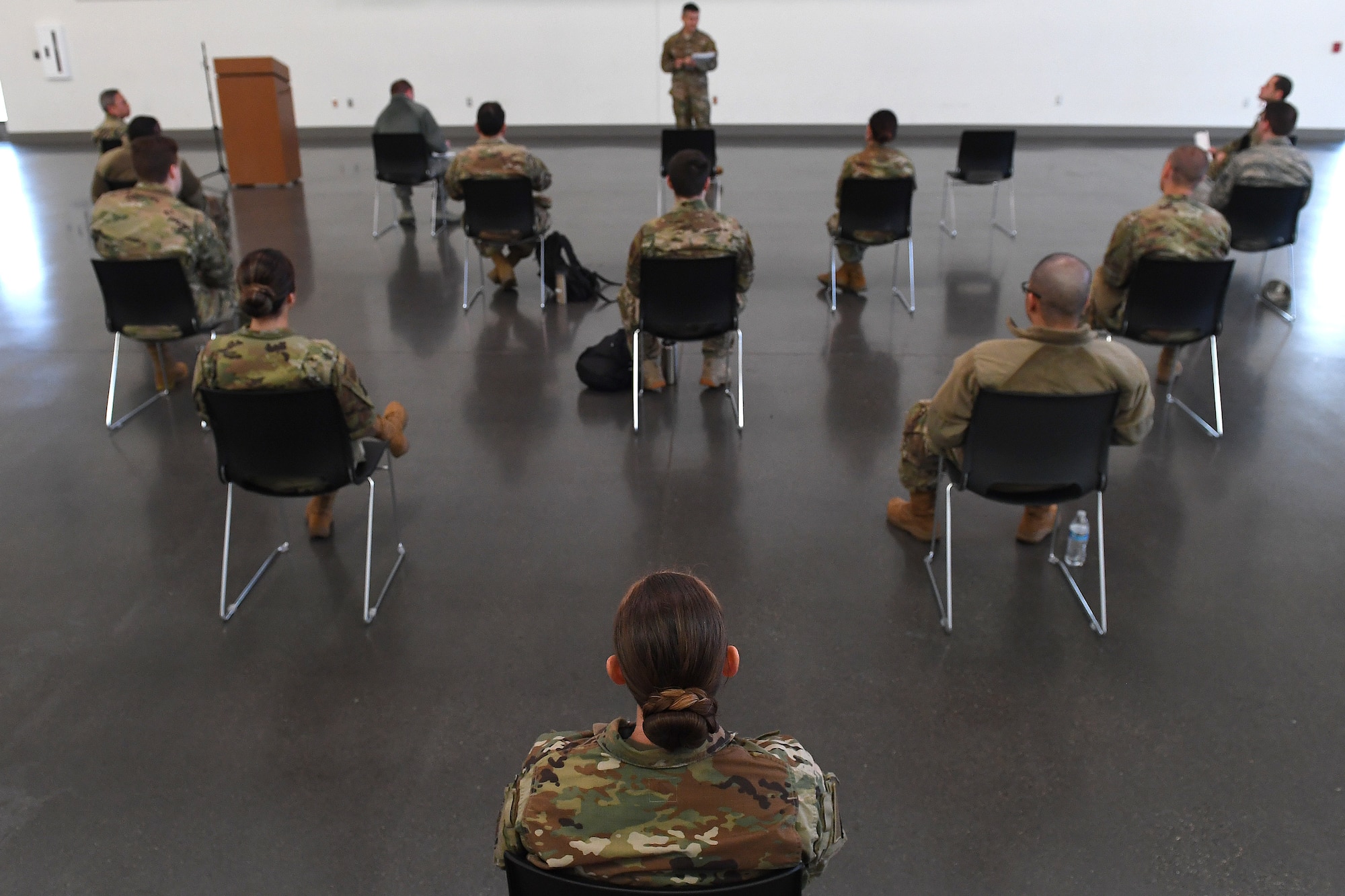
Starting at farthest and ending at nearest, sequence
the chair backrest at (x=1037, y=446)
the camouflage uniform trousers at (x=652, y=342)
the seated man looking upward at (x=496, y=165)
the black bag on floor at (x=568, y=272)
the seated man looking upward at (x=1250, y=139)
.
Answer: the seated man looking upward at (x=1250, y=139)
the black bag on floor at (x=568, y=272)
the seated man looking upward at (x=496, y=165)
the camouflage uniform trousers at (x=652, y=342)
the chair backrest at (x=1037, y=446)

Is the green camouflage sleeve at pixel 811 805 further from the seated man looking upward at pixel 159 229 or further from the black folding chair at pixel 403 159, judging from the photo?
the black folding chair at pixel 403 159

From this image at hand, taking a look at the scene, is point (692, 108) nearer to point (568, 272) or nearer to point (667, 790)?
point (568, 272)

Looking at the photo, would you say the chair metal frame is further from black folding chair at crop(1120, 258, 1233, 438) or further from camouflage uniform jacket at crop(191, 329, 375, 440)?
black folding chair at crop(1120, 258, 1233, 438)

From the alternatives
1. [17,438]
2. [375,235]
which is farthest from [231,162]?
[17,438]

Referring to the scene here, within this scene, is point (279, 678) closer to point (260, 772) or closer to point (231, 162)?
point (260, 772)

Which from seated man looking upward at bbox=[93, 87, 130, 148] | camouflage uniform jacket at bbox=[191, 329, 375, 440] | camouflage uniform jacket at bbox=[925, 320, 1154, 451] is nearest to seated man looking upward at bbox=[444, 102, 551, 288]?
camouflage uniform jacket at bbox=[191, 329, 375, 440]

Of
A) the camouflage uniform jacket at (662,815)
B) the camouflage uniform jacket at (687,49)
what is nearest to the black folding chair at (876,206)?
the camouflage uniform jacket at (662,815)

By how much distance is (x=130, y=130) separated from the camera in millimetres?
5672

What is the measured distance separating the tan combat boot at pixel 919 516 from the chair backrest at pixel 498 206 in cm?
317

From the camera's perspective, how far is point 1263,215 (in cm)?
561

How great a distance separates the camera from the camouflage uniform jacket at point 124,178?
562 centimetres

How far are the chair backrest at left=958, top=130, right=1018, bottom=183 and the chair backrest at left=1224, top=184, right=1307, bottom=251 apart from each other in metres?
2.06

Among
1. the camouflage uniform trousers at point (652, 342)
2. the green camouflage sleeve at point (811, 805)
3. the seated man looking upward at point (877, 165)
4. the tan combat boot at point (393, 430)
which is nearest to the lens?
the green camouflage sleeve at point (811, 805)

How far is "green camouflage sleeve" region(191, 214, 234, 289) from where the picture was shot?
14.4 ft
